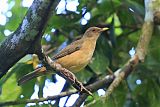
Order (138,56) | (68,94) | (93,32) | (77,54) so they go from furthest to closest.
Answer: (93,32) < (77,54) < (138,56) < (68,94)

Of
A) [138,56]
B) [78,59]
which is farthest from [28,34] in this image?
[138,56]

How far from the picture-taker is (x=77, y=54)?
6180 millimetres

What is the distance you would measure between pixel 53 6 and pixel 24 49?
1.60 feet

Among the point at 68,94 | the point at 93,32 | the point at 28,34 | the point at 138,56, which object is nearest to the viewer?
the point at 28,34

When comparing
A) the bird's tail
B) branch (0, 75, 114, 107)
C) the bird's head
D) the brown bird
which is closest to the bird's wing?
the brown bird

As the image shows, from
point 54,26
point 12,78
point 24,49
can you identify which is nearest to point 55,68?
point 24,49

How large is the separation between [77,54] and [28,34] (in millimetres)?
2157

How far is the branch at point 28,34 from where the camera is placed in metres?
3.92

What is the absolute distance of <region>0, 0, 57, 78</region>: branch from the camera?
3.92 metres

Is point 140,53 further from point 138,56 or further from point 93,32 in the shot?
point 93,32

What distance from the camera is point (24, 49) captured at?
164 inches

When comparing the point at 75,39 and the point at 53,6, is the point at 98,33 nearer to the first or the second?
the point at 75,39

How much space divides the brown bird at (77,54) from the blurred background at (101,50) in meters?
0.23

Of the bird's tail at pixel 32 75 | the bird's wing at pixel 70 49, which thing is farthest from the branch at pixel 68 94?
the bird's wing at pixel 70 49
